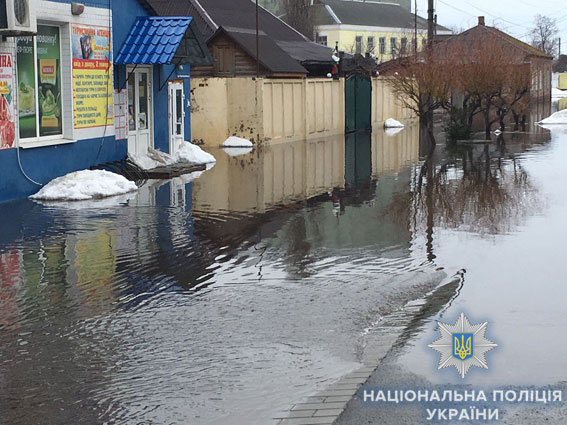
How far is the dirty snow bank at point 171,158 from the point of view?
2059cm

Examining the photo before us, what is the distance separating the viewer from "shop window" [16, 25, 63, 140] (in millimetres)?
16188

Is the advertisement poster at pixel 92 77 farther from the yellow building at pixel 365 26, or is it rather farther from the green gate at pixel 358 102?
the yellow building at pixel 365 26

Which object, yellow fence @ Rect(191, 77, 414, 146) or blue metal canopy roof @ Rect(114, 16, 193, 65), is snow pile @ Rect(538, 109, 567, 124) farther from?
blue metal canopy roof @ Rect(114, 16, 193, 65)

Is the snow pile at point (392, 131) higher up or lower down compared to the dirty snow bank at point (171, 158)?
higher up

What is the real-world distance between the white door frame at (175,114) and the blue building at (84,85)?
0.27ft

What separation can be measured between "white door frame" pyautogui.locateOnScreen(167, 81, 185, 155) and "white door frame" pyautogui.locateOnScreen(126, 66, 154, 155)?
1097 mm

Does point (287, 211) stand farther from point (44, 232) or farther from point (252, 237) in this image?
point (44, 232)

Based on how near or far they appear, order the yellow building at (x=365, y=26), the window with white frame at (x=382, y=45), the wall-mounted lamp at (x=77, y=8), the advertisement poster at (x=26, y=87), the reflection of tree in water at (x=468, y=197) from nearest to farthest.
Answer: the reflection of tree in water at (x=468, y=197)
the advertisement poster at (x=26, y=87)
the wall-mounted lamp at (x=77, y=8)
the yellow building at (x=365, y=26)
the window with white frame at (x=382, y=45)

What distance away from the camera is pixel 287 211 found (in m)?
14.6

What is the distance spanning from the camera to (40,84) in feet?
55.3

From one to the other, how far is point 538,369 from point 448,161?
18.3 metres

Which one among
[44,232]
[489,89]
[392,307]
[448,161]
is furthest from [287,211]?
[489,89]

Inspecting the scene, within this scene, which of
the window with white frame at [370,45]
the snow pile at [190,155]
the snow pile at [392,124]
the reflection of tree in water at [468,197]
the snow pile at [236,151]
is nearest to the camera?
the reflection of tree in water at [468,197]

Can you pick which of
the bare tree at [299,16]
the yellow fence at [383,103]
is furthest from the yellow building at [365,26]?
the yellow fence at [383,103]
